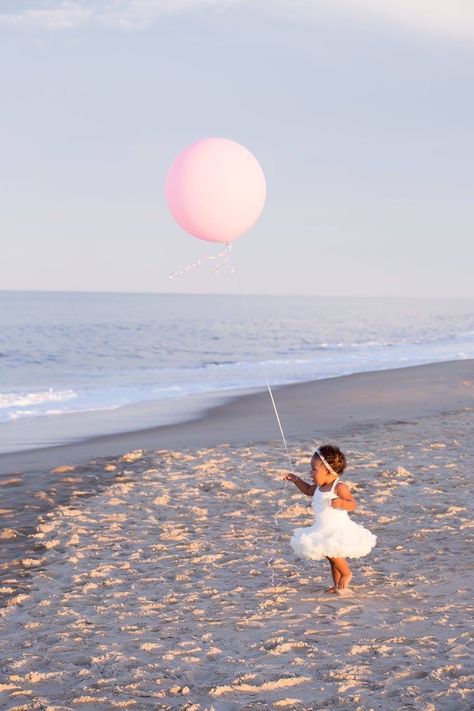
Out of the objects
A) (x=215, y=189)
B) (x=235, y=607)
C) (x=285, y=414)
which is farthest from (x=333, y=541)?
(x=285, y=414)

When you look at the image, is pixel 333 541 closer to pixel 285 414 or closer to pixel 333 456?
pixel 333 456

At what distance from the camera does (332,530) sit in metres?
5.41

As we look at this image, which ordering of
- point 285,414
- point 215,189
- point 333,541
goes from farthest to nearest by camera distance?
1. point 285,414
2. point 215,189
3. point 333,541

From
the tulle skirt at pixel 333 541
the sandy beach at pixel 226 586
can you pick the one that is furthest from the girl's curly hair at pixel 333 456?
the sandy beach at pixel 226 586

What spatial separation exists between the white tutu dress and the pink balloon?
2.32 m

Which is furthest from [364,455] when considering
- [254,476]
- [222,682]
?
[222,682]

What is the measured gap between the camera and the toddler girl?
5363 millimetres

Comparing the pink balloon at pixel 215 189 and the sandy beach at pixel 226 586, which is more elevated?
the pink balloon at pixel 215 189

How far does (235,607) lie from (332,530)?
2.55ft

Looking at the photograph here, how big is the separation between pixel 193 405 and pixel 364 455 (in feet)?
21.8

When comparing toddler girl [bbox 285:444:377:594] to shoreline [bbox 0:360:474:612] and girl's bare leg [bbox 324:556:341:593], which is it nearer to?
girl's bare leg [bbox 324:556:341:593]

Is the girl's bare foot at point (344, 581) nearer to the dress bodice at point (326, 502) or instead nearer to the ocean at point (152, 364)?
the dress bodice at point (326, 502)

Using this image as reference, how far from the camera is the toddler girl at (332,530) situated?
536 centimetres

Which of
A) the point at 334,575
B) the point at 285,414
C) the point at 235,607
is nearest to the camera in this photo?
the point at 235,607
